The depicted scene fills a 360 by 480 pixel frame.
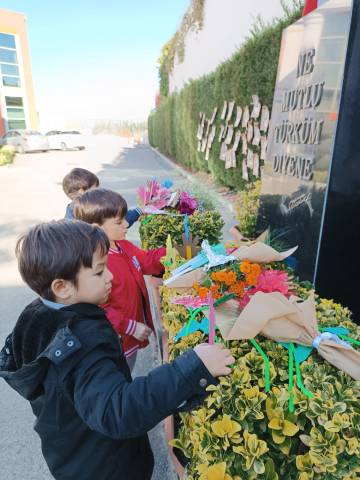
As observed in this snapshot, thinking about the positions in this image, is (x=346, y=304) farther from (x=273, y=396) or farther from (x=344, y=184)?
(x=273, y=396)

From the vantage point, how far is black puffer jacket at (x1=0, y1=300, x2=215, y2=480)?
3.09 feet

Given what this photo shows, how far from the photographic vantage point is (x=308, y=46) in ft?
7.54

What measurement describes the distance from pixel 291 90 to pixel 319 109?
52 cm

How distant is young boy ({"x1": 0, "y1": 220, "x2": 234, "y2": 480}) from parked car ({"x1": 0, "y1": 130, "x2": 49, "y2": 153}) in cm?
2792

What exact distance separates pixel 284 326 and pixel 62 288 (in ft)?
2.29

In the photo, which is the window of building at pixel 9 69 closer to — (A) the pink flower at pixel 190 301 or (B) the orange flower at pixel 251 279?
(A) the pink flower at pixel 190 301

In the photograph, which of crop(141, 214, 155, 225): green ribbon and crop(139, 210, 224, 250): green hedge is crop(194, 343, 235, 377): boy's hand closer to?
crop(139, 210, 224, 250): green hedge

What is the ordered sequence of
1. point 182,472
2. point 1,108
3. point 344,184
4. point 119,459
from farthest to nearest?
point 1,108 → point 344,184 → point 182,472 → point 119,459

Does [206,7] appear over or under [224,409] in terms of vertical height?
over

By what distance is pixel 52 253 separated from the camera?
1094mm

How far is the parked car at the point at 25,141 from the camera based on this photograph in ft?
85.5

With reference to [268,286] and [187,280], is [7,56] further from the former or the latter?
[268,286]

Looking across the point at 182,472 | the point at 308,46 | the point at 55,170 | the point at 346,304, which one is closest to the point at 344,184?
the point at 346,304

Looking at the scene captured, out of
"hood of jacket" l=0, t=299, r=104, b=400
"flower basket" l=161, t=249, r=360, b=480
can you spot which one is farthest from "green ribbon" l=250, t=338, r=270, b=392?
"hood of jacket" l=0, t=299, r=104, b=400
